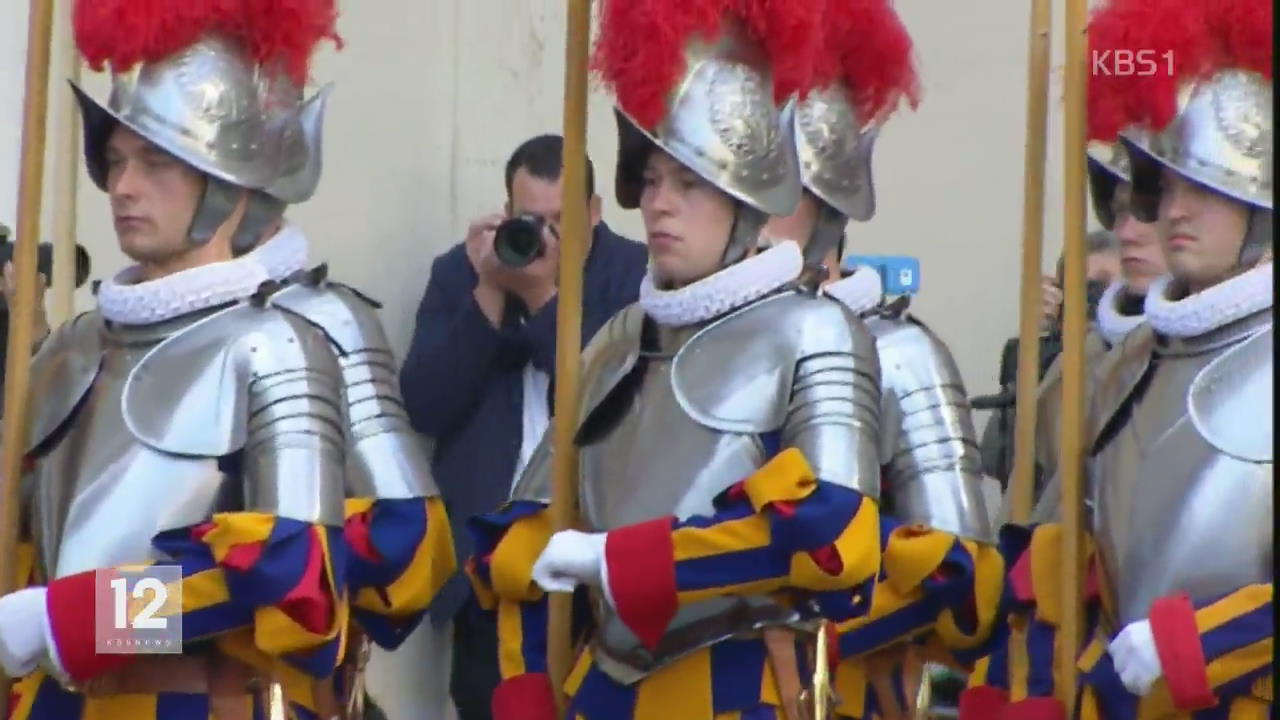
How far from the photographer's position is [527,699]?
4059 mm

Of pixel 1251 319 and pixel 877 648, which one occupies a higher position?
pixel 1251 319

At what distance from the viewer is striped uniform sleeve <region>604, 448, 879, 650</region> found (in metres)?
3.72

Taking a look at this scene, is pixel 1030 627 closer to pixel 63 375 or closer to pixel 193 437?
pixel 193 437

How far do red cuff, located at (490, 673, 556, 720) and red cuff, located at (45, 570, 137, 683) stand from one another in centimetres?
60

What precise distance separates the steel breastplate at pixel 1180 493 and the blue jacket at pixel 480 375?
1592mm

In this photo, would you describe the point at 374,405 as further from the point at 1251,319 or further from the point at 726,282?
the point at 1251,319

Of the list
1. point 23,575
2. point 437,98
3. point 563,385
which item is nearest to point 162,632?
point 23,575

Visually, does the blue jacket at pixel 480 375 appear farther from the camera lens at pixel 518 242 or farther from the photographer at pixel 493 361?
the camera lens at pixel 518 242

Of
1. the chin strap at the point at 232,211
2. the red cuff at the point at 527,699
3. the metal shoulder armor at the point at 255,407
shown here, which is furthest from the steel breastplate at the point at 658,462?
the chin strap at the point at 232,211

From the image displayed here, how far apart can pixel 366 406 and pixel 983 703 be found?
41.5 inches

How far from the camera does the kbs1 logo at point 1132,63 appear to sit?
395 cm

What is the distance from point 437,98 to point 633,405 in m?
2.61

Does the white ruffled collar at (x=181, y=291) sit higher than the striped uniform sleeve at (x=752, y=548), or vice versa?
the white ruffled collar at (x=181, y=291)

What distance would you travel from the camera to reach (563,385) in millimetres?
4164
